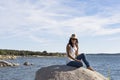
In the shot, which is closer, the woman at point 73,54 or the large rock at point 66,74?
the large rock at point 66,74

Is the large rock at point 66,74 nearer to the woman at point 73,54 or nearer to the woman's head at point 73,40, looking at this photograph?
the woman at point 73,54

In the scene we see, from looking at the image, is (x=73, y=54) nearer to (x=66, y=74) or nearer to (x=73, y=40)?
(x=73, y=40)

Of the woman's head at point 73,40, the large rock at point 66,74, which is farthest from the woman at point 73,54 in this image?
the large rock at point 66,74

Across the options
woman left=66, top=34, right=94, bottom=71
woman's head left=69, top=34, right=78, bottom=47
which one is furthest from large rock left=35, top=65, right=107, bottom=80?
woman's head left=69, top=34, right=78, bottom=47

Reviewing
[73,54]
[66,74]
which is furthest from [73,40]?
[66,74]

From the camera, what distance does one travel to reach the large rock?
15210mm

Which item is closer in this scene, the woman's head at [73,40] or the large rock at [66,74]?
the large rock at [66,74]

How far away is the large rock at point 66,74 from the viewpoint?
15.2m

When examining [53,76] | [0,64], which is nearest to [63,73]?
[53,76]

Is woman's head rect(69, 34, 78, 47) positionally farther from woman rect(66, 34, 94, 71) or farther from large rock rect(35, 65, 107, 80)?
large rock rect(35, 65, 107, 80)

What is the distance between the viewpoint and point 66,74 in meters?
15.3

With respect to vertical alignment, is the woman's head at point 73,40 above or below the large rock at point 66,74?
above

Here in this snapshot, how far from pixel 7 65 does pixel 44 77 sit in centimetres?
5185

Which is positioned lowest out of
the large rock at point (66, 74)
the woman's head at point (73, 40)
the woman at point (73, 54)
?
the large rock at point (66, 74)
